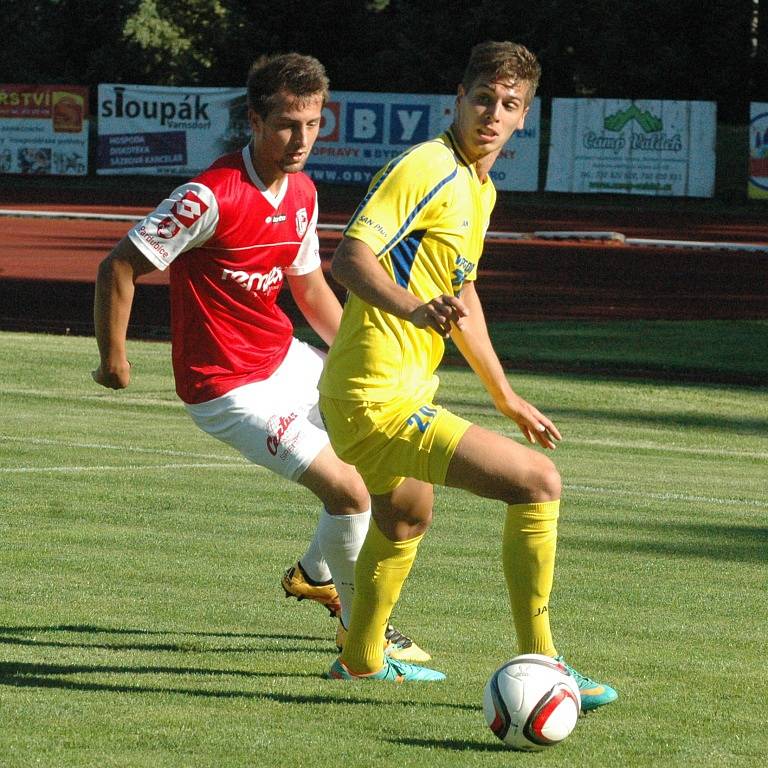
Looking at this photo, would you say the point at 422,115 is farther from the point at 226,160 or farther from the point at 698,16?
the point at 226,160

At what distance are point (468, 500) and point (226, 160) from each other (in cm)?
460

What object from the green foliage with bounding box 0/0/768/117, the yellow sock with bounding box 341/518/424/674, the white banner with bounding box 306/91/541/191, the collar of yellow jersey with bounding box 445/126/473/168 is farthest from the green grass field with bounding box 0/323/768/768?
the green foliage with bounding box 0/0/768/117

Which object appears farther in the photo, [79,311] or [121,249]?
[79,311]

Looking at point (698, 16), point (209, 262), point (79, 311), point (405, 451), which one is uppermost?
point (698, 16)

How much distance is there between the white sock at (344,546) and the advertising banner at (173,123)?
3558cm

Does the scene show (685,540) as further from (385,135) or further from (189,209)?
(385,135)

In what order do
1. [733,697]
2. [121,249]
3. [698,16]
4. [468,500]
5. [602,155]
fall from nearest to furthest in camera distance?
[733,697] < [121,249] < [468,500] < [602,155] < [698,16]

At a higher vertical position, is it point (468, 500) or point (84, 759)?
point (84, 759)

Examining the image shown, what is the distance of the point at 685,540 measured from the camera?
29.8ft

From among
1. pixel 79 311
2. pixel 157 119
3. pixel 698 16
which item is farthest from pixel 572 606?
pixel 698 16

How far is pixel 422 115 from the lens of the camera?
40.1m

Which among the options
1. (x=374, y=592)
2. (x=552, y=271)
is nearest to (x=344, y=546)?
(x=374, y=592)

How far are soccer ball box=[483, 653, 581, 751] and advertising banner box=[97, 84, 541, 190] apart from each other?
34.3 m

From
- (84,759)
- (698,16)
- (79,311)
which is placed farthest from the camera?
(698,16)
